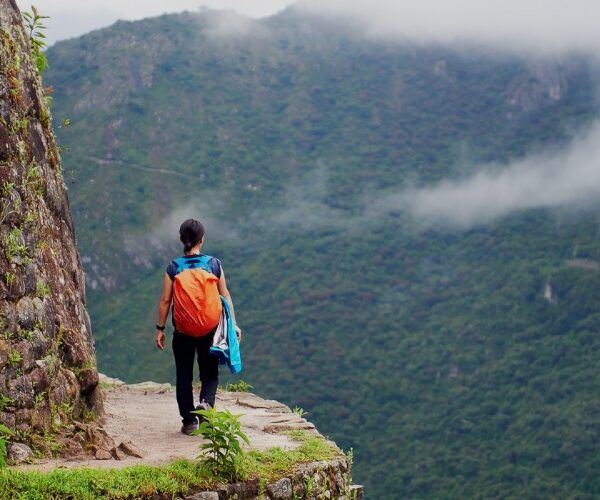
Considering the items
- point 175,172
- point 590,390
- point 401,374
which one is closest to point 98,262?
point 175,172

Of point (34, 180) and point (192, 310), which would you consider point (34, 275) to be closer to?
point (34, 180)

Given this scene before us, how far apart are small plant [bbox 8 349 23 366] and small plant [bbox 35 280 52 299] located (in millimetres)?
769

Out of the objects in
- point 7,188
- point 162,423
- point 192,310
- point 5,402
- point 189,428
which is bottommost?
point 162,423

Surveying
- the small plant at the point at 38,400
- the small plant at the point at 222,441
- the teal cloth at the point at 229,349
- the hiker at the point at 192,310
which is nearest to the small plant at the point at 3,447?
the small plant at the point at 38,400

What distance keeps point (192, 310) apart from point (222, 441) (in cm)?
142

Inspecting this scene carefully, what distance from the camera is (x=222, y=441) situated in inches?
279

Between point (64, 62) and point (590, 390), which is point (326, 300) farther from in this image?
point (64, 62)

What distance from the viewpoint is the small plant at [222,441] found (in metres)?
7.04

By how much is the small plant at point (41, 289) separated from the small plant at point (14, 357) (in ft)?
2.52

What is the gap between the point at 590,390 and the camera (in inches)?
2591

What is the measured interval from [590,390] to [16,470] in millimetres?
63672

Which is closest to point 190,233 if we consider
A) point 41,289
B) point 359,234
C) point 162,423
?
point 41,289

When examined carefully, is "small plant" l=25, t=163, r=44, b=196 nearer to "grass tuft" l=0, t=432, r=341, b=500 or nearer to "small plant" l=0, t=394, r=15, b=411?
"small plant" l=0, t=394, r=15, b=411

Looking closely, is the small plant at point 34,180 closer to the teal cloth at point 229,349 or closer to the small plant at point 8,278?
the small plant at point 8,278
